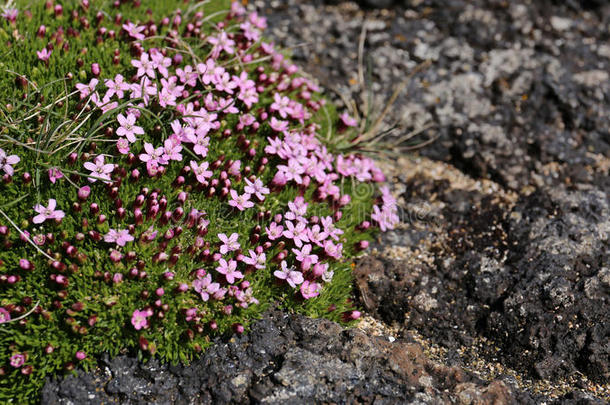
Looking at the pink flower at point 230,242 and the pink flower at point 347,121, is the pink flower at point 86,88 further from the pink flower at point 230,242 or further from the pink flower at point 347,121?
the pink flower at point 347,121

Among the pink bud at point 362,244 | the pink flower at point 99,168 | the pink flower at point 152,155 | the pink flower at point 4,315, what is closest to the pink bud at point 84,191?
the pink flower at point 99,168

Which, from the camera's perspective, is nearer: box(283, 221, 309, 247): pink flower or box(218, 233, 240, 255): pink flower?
box(218, 233, 240, 255): pink flower

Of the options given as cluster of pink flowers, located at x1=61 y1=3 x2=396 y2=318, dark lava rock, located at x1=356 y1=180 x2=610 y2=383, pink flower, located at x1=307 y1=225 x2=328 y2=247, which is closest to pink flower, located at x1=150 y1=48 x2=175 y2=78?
cluster of pink flowers, located at x1=61 y1=3 x2=396 y2=318

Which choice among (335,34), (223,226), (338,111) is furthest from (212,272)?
(335,34)

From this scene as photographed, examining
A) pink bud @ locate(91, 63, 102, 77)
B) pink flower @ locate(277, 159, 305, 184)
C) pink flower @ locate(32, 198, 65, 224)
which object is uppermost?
pink bud @ locate(91, 63, 102, 77)

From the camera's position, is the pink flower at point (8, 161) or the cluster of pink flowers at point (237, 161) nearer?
the pink flower at point (8, 161)

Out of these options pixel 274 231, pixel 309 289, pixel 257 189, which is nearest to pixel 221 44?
pixel 257 189

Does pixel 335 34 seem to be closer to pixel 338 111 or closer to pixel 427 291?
pixel 338 111

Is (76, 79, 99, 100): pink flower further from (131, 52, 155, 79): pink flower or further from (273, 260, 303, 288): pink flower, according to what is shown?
(273, 260, 303, 288): pink flower
